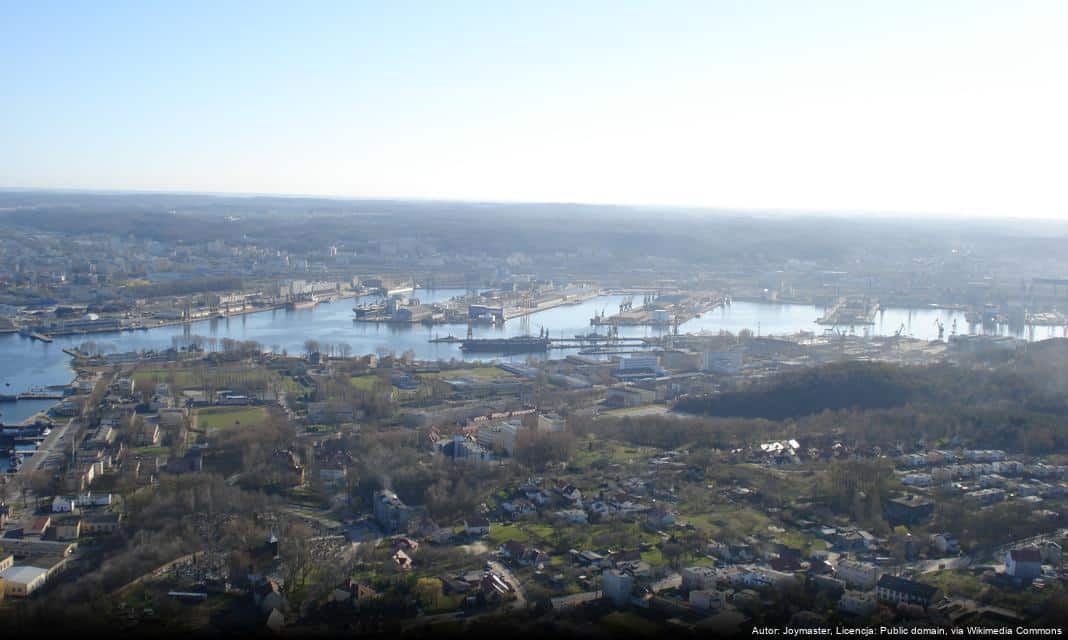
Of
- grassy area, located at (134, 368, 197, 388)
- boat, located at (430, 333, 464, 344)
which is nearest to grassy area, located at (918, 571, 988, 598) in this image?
grassy area, located at (134, 368, 197, 388)

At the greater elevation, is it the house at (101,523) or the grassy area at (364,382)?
the house at (101,523)

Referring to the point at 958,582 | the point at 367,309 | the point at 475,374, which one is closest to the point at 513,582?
the point at 958,582

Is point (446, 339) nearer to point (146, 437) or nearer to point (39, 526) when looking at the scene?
point (146, 437)

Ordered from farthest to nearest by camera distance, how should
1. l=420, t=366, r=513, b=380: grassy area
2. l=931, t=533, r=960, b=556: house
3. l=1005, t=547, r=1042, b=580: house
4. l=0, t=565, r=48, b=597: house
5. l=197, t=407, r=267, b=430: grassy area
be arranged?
l=420, t=366, r=513, b=380: grassy area, l=197, t=407, r=267, b=430: grassy area, l=931, t=533, r=960, b=556: house, l=1005, t=547, r=1042, b=580: house, l=0, t=565, r=48, b=597: house

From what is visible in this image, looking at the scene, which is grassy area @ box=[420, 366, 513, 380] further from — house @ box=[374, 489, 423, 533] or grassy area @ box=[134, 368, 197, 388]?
house @ box=[374, 489, 423, 533]

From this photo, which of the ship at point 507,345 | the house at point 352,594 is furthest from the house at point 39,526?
the ship at point 507,345

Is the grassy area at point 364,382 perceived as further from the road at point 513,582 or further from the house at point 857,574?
the house at point 857,574
